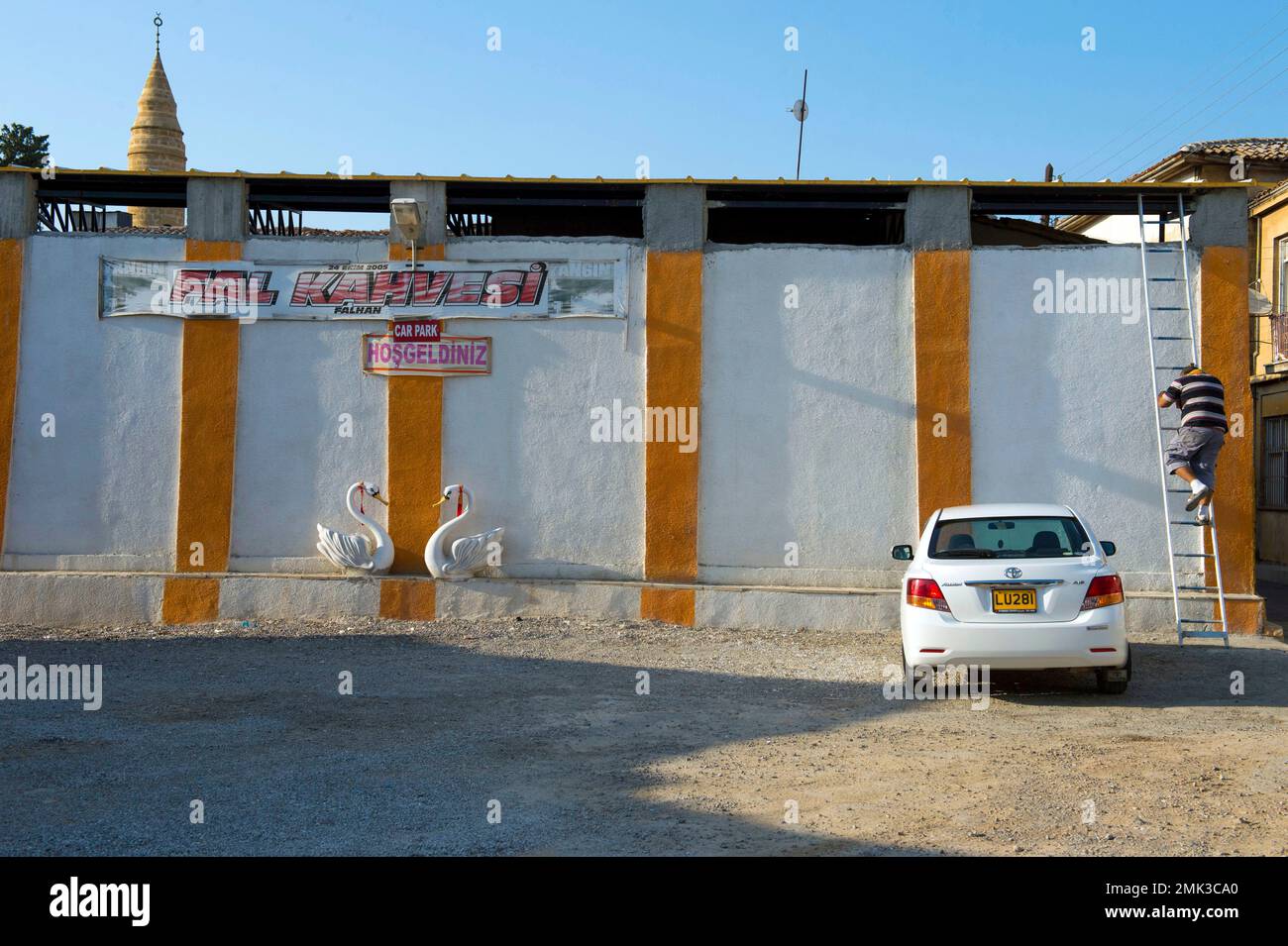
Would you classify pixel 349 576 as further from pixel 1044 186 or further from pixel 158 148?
pixel 158 148

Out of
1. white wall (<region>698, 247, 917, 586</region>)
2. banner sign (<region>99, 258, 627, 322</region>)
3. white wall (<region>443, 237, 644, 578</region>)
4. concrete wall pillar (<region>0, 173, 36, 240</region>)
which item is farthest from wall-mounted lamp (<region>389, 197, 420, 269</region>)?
concrete wall pillar (<region>0, 173, 36, 240</region>)

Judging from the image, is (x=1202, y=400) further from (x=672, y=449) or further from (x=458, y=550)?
(x=458, y=550)

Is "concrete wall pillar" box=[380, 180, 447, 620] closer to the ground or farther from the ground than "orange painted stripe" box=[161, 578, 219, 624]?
farther from the ground

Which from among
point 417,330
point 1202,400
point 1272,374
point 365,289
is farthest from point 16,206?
point 1272,374

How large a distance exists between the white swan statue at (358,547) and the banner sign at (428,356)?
1.44 m

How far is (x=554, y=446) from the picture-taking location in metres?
13.3

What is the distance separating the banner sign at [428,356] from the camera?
13328 mm

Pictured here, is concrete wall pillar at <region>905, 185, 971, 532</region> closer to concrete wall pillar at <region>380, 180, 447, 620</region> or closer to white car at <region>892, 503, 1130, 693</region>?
white car at <region>892, 503, 1130, 693</region>

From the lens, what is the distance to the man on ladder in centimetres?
1186

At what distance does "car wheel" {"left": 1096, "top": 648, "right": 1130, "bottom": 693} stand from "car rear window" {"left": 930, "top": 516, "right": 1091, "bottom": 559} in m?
1.01

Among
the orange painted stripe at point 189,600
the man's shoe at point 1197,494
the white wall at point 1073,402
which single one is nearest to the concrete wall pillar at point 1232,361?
the white wall at point 1073,402

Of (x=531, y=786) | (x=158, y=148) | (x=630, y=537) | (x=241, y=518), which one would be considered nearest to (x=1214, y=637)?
(x=630, y=537)

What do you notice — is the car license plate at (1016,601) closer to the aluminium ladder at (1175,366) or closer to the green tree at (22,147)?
the aluminium ladder at (1175,366)

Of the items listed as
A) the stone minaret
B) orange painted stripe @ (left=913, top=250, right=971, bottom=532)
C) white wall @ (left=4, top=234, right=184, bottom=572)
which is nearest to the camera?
orange painted stripe @ (left=913, top=250, right=971, bottom=532)
